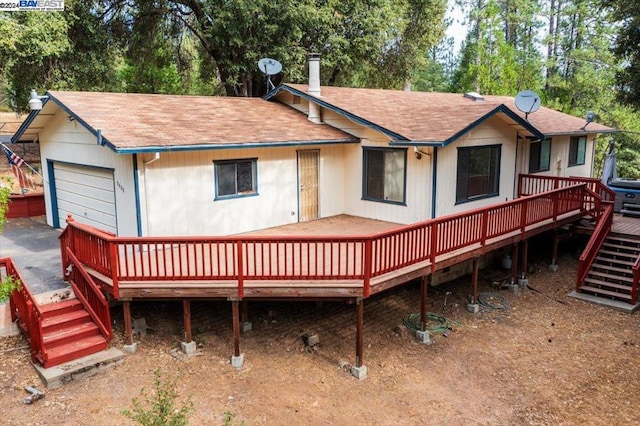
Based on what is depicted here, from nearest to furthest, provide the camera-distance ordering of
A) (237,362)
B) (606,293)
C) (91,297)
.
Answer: (237,362)
(91,297)
(606,293)

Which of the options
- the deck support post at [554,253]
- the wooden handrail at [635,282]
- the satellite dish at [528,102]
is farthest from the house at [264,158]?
the wooden handrail at [635,282]

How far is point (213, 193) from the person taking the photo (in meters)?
11.0

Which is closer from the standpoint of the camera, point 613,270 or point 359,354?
point 359,354

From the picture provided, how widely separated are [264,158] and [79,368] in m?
6.06

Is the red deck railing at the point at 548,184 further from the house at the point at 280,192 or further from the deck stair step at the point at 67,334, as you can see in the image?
the deck stair step at the point at 67,334

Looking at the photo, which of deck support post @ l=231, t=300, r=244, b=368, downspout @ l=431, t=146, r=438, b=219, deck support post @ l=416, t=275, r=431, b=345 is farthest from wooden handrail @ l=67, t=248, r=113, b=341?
downspout @ l=431, t=146, r=438, b=219

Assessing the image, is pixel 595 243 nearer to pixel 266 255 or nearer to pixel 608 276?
pixel 608 276

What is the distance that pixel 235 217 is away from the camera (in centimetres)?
1148

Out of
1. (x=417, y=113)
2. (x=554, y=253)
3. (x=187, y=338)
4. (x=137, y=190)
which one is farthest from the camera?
(x=554, y=253)

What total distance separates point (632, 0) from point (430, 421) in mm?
11377

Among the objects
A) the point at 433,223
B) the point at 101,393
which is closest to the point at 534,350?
the point at 433,223

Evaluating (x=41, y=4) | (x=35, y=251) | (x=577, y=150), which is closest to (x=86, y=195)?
(x=35, y=251)

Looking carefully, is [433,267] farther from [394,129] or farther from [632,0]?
[632,0]

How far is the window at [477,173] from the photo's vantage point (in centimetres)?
1275
